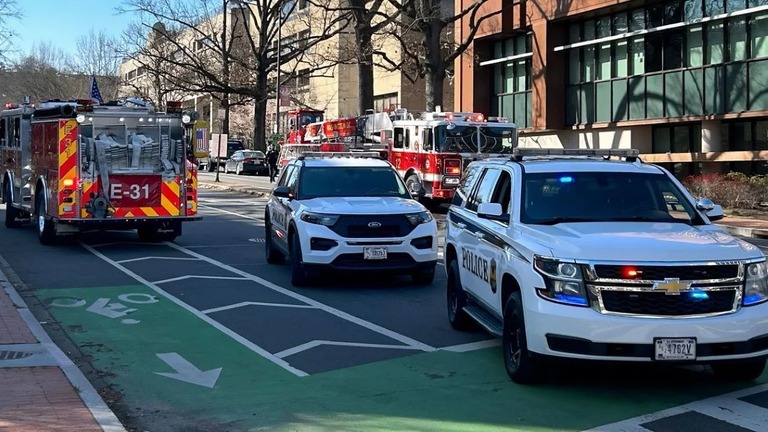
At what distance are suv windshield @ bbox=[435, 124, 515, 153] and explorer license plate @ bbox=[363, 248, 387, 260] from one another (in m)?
13.2

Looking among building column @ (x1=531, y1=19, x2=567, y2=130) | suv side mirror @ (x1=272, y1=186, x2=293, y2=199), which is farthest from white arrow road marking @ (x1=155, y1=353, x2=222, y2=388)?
building column @ (x1=531, y1=19, x2=567, y2=130)

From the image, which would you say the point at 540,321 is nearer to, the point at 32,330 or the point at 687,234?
the point at 687,234

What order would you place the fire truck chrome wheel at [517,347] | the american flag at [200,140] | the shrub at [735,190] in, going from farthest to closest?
the shrub at [735,190], the american flag at [200,140], the fire truck chrome wheel at [517,347]

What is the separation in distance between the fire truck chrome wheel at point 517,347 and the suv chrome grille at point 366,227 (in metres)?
4.97

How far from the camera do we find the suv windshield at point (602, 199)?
25.9ft

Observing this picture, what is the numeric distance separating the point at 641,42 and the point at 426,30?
24.8 feet

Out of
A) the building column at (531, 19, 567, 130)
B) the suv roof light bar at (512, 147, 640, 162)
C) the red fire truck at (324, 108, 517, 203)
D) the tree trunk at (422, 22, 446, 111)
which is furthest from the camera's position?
the building column at (531, 19, 567, 130)

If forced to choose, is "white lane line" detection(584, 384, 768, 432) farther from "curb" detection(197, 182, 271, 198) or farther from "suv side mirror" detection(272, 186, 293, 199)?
"curb" detection(197, 182, 271, 198)

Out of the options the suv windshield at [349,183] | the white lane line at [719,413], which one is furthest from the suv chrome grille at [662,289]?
the suv windshield at [349,183]

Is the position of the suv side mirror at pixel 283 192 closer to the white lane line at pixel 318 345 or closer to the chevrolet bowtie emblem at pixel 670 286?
the white lane line at pixel 318 345

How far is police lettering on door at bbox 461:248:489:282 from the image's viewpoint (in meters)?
8.45

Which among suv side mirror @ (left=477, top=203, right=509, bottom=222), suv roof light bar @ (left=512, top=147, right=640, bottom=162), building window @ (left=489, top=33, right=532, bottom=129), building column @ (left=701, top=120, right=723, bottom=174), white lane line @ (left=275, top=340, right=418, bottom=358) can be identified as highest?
building window @ (left=489, top=33, right=532, bottom=129)

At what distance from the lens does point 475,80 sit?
134 feet

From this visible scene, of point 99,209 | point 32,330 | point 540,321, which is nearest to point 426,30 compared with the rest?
point 99,209
